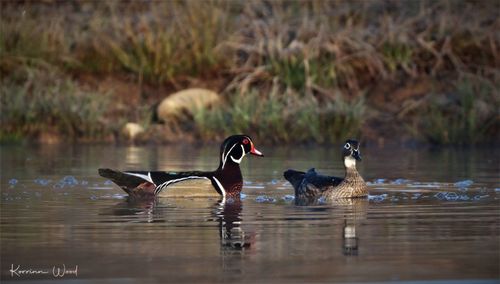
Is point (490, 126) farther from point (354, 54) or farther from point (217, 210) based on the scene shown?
point (217, 210)

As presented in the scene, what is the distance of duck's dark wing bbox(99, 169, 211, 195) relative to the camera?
1435 cm

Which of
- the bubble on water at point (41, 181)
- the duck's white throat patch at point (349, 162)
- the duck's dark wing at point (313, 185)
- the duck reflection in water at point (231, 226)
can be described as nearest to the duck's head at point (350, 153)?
the duck's white throat patch at point (349, 162)

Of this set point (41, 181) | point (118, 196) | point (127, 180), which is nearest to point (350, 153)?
point (127, 180)

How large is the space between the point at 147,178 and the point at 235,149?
1.29m

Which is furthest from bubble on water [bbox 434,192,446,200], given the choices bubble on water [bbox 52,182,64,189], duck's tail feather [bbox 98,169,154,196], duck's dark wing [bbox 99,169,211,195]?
Answer: bubble on water [bbox 52,182,64,189]

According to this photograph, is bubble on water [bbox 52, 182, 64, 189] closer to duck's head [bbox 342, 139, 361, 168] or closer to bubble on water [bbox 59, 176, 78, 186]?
bubble on water [bbox 59, 176, 78, 186]

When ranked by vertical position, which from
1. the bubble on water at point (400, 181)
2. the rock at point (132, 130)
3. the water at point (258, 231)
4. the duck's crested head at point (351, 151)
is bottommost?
the water at point (258, 231)

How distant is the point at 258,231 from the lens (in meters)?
11.0

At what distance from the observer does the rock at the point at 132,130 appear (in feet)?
80.8

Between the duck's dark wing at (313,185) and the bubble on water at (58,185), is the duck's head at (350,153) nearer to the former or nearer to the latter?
the duck's dark wing at (313,185)

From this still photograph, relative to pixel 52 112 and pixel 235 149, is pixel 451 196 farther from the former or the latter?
pixel 52 112

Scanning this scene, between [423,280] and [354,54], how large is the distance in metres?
17.6

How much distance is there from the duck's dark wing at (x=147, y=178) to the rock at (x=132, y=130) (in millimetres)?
10135

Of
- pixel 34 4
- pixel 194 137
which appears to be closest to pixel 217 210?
pixel 194 137
